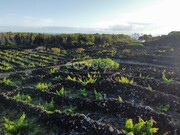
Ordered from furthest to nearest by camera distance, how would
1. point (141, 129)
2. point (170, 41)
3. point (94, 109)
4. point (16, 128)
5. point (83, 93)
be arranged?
1. point (170, 41)
2. point (83, 93)
3. point (94, 109)
4. point (16, 128)
5. point (141, 129)

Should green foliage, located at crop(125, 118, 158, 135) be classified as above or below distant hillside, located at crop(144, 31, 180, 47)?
below

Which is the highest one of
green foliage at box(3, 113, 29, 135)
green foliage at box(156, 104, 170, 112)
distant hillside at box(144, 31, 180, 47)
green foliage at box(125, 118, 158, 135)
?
distant hillside at box(144, 31, 180, 47)

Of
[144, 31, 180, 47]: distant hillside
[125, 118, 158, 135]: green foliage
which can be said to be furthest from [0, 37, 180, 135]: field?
[144, 31, 180, 47]: distant hillside

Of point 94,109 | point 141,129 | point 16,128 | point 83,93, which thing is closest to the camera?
point 141,129

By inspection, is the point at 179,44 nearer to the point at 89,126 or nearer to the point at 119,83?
the point at 119,83

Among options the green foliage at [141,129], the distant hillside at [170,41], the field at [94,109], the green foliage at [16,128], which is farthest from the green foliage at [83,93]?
the distant hillside at [170,41]

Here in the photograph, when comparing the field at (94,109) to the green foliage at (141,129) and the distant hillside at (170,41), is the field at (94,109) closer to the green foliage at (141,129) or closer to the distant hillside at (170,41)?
the green foliage at (141,129)

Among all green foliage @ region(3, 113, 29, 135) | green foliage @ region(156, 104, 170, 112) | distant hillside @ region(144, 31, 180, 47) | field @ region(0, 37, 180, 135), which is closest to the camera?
field @ region(0, 37, 180, 135)

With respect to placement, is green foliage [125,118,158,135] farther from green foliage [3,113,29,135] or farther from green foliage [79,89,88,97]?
green foliage [79,89,88,97]

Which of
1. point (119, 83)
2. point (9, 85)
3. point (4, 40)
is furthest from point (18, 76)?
point (4, 40)

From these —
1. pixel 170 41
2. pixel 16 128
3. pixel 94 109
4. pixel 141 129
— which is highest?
pixel 170 41

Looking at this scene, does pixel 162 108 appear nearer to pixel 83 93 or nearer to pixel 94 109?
pixel 94 109

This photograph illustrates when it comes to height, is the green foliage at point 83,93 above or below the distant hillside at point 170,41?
below

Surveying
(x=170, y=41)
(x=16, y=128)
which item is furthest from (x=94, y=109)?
(x=170, y=41)
